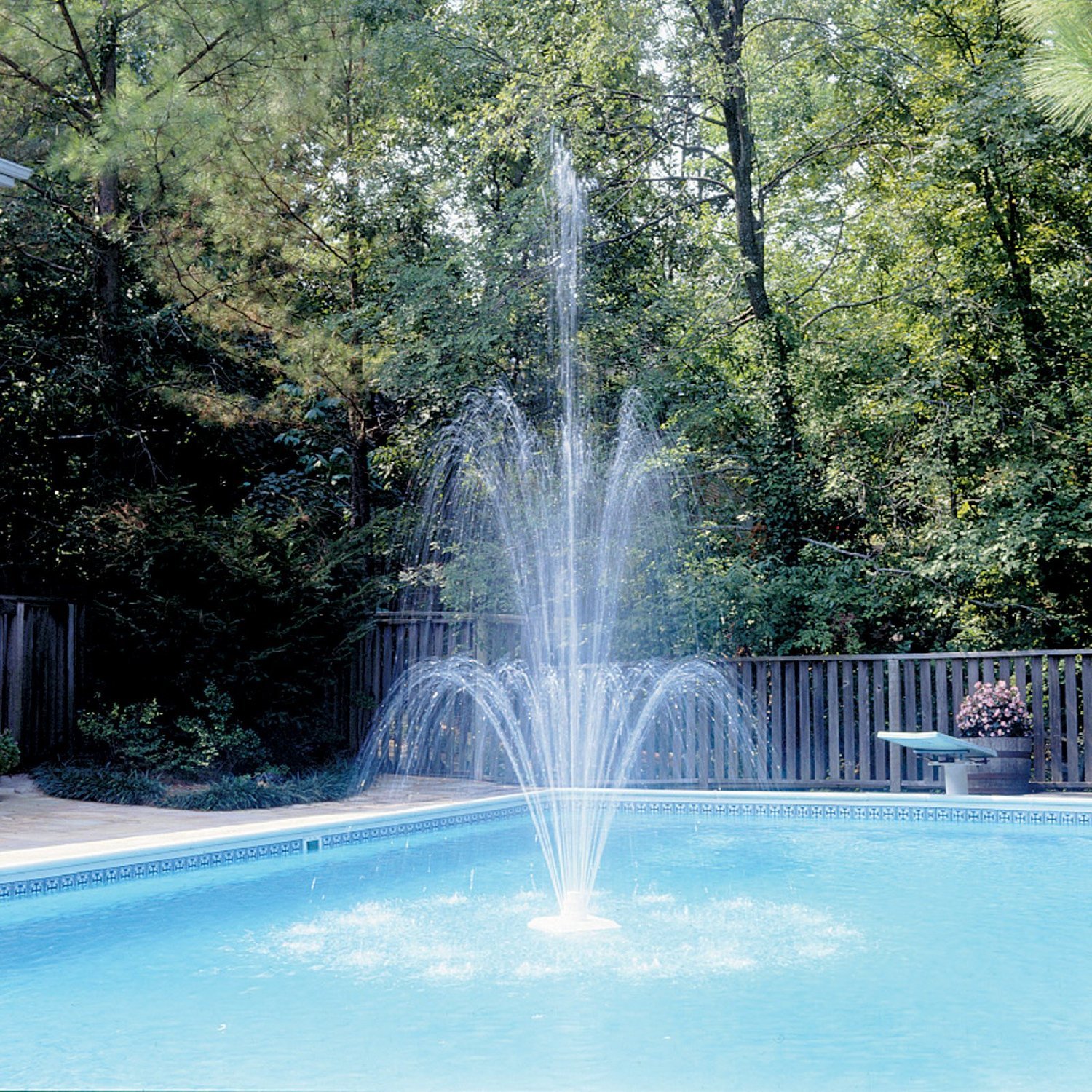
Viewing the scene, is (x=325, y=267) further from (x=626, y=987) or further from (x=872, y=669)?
(x=626, y=987)

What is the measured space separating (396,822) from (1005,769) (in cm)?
447

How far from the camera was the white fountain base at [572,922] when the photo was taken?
5188 millimetres

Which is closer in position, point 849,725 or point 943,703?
point 943,703

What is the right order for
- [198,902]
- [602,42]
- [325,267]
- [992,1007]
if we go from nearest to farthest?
[992,1007]
[198,902]
[602,42]
[325,267]

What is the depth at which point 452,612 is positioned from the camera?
11156 mm

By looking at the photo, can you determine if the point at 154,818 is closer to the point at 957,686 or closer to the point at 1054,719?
the point at 957,686

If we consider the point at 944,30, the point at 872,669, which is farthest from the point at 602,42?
the point at 872,669

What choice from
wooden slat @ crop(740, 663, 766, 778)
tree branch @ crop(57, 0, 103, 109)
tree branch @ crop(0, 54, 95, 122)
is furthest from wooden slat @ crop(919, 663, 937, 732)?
tree branch @ crop(57, 0, 103, 109)

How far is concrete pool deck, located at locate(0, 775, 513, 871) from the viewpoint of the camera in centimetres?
640

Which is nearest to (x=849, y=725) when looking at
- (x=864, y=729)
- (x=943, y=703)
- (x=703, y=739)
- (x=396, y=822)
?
(x=864, y=729)

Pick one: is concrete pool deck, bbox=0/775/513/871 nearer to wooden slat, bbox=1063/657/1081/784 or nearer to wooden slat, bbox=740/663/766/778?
wooden slat, bbox=740/663/766/778

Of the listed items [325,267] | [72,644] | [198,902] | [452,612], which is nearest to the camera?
[198,902]

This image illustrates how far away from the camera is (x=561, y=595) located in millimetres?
11086

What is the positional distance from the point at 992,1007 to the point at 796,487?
27.6 feet
